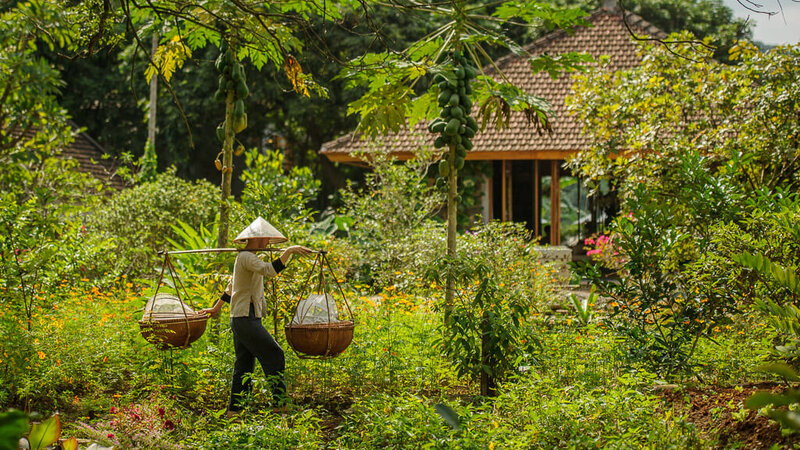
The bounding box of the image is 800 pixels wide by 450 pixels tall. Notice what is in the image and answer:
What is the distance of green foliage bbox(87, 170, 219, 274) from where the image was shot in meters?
11.5

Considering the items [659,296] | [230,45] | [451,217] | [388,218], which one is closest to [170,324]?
[230,45]

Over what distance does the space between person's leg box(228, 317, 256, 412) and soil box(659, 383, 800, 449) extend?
10.2 feet

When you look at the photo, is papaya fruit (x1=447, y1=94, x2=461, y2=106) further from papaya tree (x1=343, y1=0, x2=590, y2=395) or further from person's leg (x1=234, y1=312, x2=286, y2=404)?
person's leg (x1=234, y1=312, x2=286, y2=404)

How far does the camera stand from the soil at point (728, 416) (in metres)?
3.75

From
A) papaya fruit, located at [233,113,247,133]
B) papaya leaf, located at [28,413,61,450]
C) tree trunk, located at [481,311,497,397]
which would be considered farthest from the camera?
papaya fruit, located at [233,113,247,133]

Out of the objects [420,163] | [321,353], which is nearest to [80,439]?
[321,353]

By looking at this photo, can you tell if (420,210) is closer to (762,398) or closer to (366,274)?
(366,274)

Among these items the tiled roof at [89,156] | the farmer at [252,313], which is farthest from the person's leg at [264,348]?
the tiled roof at [89,156]

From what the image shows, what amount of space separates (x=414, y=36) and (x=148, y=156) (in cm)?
890

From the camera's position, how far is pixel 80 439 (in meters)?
4.83

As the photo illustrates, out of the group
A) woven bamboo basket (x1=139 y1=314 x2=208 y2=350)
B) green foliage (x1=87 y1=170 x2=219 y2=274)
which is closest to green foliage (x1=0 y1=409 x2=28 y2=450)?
woven bamboo basket (x1=139 y1=314 x2=208 y2=350)

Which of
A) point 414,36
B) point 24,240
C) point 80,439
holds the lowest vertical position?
point 80,439

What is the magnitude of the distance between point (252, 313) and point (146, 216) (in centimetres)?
704

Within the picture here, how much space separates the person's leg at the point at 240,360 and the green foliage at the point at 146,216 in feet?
19.6
